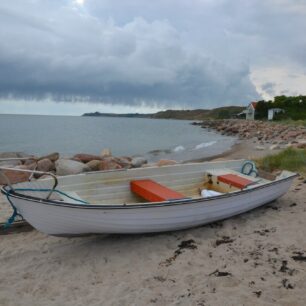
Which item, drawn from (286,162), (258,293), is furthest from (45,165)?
(258,293)

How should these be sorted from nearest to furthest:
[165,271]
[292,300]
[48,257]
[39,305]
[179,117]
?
[292,300] → [39,305] → [165,271] → [48,257] → [179,117]

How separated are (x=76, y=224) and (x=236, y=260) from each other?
2.27 metres

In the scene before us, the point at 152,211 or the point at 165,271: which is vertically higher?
the point at 152,211

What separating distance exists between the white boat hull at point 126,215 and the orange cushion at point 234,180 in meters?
0.44

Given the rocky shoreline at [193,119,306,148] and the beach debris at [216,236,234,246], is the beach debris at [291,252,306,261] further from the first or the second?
the rocky shoreline at [193,119,306,148]

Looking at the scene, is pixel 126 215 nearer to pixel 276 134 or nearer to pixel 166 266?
pixel 166 266

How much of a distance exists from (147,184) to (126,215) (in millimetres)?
1541

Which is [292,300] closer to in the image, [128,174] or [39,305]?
[39,305]

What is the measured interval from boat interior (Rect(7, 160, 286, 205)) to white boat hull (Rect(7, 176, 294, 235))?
11.7 inches

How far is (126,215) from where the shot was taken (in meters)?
5.08

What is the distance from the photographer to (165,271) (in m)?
4.56

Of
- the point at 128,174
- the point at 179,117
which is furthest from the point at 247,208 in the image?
the point at 179,117

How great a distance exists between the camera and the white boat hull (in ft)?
15.7

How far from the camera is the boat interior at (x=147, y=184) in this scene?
577 centimetres
